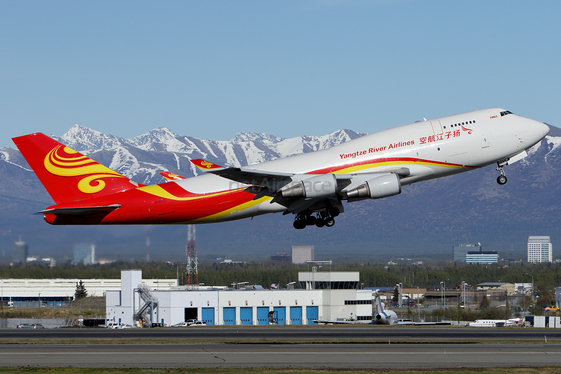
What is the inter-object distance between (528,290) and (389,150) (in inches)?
5580

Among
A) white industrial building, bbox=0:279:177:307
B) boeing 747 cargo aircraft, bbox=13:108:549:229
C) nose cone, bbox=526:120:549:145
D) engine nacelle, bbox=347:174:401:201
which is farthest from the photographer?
white industrial building, bbox=0:279:177:307

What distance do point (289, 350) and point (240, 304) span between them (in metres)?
60.2

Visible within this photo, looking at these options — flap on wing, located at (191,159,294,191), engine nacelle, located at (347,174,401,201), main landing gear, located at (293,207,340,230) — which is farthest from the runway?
flap on wing, located at (191,159,294,191)

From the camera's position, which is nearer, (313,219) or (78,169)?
(313,219)

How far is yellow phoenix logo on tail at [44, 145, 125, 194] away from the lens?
4934 centimetres

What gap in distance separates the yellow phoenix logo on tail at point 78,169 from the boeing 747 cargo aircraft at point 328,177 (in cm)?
32

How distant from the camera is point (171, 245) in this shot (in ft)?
220

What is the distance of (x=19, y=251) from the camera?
2403 inches

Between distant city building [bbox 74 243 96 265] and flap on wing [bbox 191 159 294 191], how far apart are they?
24413 millimetres

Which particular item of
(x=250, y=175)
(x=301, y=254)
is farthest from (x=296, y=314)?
(x=250, y=175)

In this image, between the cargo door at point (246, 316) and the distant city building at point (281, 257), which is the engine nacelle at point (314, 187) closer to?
the cargo door at point (246, 316)

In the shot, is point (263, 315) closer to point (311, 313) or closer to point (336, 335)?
point (311, 313)

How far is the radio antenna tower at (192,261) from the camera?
64.4 m

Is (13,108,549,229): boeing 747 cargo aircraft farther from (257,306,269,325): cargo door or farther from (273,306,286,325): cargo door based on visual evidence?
(273,306,286,325): cargo door
